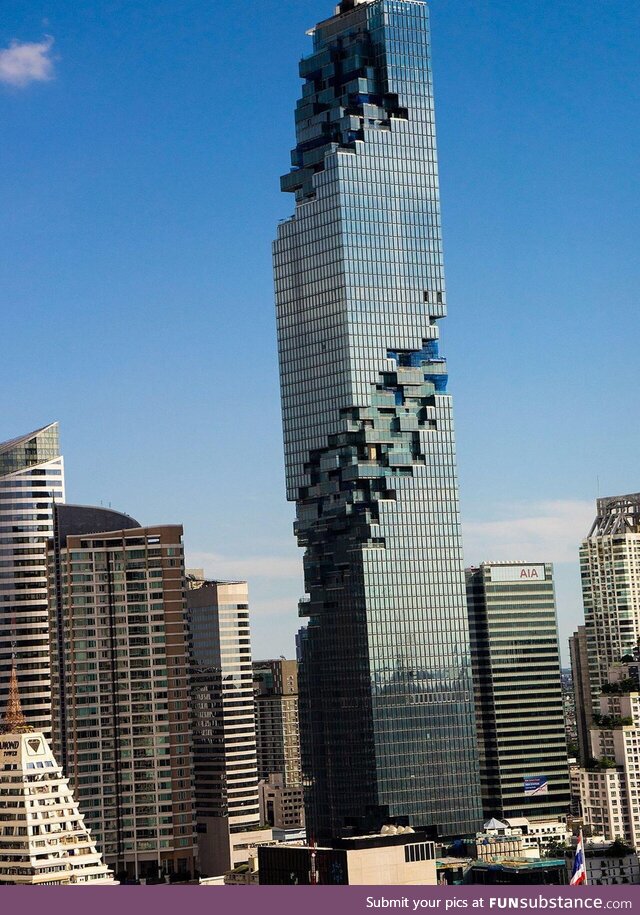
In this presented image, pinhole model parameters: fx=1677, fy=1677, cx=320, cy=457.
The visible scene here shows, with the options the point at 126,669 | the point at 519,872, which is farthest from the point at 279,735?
the point at 519,872

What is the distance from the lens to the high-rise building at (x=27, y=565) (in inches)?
4847

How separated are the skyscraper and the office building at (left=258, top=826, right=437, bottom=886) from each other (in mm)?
81026

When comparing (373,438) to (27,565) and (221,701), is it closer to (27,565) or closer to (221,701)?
(27,565)

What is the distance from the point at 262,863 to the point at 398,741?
26.4 meters

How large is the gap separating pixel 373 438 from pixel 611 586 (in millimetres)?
59084

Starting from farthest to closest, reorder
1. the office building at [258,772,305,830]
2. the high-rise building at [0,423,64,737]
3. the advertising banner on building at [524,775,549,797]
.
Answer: the office building at [258,772,305,830] → the advertising banner on building at [524,775,549,797] → the high-rise building at [0,423,64,737]

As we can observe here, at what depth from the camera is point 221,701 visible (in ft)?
447

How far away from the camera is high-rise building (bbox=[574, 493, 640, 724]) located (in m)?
169

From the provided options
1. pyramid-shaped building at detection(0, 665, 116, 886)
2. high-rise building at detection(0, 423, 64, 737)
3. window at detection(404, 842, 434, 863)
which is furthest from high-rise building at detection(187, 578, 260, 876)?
pyramid-shaped building at detection(0, 665, 116, 886)

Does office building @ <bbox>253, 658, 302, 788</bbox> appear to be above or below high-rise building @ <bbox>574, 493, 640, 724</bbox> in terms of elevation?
below

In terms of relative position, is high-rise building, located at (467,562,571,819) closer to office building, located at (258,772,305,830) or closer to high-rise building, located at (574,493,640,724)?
high-rise building, located at (574,493,640,724)

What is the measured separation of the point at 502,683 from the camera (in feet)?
470

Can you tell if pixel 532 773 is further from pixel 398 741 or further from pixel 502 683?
pixel 398 741
